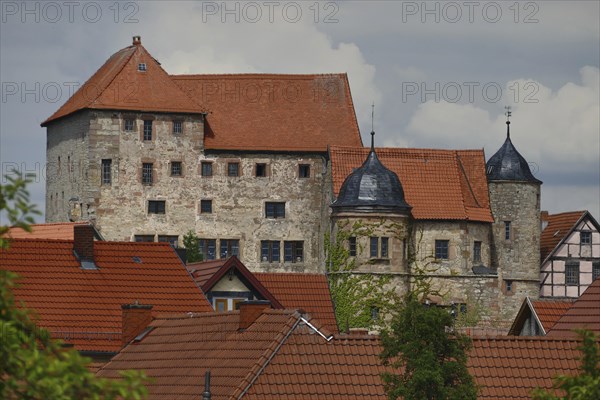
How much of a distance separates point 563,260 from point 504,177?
6142 mm

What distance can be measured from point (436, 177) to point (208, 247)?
9.99 m

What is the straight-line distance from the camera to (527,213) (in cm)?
7400

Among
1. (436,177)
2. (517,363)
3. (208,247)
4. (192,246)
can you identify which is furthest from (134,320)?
(208,247)

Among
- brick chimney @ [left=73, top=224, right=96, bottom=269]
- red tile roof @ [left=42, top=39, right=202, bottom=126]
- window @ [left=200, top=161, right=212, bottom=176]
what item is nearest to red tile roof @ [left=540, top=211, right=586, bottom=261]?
window @ [left=200, top=161, right=212, bottom=176]

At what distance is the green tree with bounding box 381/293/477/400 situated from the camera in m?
24.8

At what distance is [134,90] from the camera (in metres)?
75.5

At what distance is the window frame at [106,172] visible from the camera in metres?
74.4

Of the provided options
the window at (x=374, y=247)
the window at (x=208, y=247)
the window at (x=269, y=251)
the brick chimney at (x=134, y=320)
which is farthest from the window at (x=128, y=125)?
the brick chimney at (x=134, y=320)

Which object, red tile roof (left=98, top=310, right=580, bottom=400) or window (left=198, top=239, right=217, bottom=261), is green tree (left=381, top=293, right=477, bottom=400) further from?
window (left=198, top=239, right=217, bottom=261)

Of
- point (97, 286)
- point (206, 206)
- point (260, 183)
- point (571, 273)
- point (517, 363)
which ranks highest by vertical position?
point (260, 183)

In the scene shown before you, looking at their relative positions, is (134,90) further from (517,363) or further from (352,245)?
(517,363)

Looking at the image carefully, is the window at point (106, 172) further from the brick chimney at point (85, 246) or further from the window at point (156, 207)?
the brick chimney at point (85, 246)

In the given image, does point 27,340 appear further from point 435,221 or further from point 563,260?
point 563,260

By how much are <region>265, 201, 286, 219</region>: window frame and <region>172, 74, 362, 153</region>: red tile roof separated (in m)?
2.30
